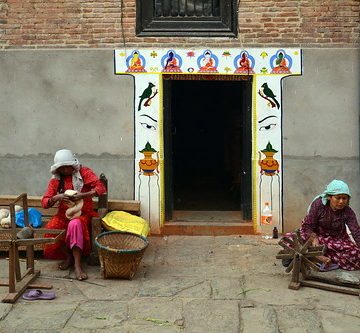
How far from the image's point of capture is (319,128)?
8336mm

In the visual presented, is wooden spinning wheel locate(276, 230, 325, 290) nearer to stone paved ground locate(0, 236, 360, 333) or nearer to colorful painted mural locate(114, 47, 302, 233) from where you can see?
stone paved ground locate(0, 236, 360, 333)

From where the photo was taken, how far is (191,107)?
1438cm

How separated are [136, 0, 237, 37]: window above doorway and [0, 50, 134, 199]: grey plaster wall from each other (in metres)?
0.83

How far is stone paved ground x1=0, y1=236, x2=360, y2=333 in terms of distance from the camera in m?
5.23

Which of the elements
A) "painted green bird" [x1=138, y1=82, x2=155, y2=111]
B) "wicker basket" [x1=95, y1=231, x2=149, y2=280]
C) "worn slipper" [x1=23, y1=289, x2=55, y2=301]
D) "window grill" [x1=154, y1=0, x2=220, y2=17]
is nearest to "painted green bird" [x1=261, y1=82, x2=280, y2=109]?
"window grill" [x1=154, y1=0, x2=220, y2=17]

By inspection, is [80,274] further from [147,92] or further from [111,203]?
[147,92]

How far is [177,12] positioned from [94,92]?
67.8 inches

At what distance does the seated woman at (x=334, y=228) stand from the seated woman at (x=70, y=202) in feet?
8.49

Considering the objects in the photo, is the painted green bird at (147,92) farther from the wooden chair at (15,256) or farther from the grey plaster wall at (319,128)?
the wooden chair at (15,256)

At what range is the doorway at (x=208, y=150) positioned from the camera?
8.59 metres

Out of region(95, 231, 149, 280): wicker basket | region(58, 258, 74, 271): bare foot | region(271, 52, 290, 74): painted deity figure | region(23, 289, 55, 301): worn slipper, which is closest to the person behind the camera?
region(23, 289, 55, 301): worn slipper

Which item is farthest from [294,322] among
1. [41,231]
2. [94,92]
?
[94,92]

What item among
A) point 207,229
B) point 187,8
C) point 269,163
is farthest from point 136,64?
point 207,229

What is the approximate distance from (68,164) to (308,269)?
306 centimetres
